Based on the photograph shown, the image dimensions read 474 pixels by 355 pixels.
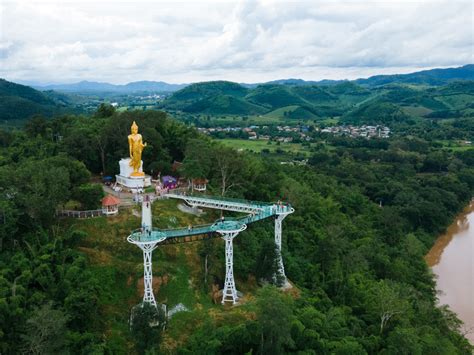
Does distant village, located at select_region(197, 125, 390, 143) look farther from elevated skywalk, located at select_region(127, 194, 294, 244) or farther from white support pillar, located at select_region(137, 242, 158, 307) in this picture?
white support pillar, located at select_region(137, 242, 158, 307)

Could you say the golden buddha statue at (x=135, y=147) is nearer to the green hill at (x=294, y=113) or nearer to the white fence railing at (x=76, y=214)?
the white fence railing at (x=76, y=214)

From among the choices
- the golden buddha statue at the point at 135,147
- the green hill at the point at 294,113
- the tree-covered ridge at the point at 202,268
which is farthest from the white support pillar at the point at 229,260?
the green hill at the point at 294,113

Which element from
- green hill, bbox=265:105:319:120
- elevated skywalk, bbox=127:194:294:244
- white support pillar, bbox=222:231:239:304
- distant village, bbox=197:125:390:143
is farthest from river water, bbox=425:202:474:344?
green hill, bbox=265:105:319:120

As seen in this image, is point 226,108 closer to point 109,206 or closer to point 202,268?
point 109,206

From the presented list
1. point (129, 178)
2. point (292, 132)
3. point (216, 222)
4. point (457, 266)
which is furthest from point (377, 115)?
point (216, 222)

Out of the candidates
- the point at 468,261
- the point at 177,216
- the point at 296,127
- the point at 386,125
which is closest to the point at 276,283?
the point at 177,216

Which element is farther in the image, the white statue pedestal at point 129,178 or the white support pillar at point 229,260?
the white statue pedestal at point 129,178
